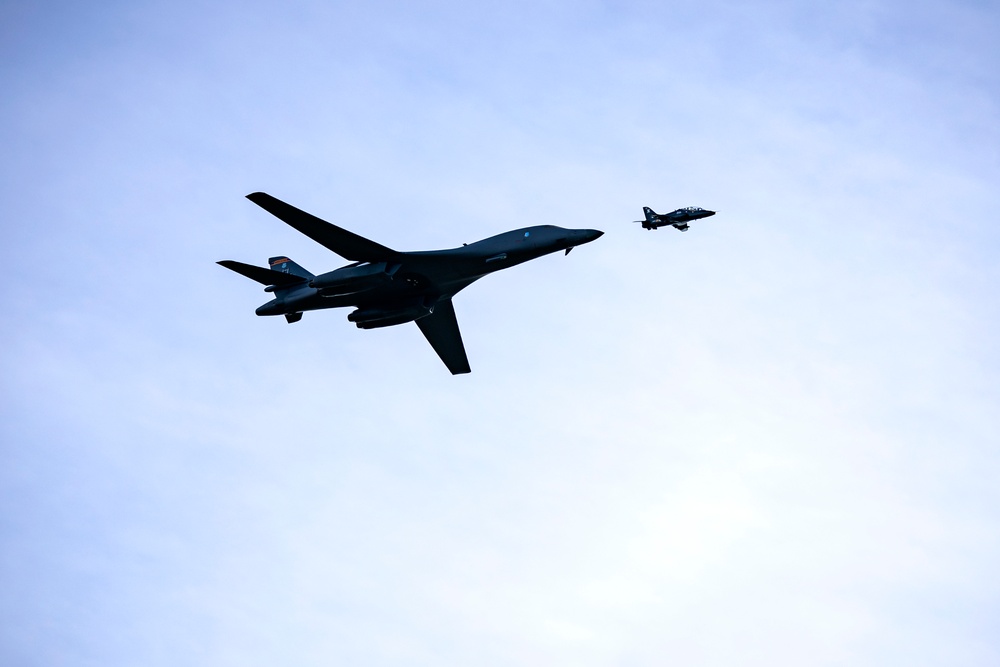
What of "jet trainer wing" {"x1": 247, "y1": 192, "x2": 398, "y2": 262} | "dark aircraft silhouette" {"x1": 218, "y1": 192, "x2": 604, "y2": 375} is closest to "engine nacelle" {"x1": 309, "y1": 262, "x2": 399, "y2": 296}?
"dark aircraft silhouette" {"x1": 218, "y1": 192, "x2": 604, "y2": 375}

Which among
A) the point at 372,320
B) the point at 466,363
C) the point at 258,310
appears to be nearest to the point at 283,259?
the point at 258,310

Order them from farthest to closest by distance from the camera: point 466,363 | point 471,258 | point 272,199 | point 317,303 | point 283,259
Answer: point 466,363, point 283,259, point 317,303, point 471,258, point 272,199

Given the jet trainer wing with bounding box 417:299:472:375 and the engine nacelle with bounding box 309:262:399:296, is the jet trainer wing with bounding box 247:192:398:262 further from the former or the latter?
the jet trainer wing with bounding box 417:299:472:375

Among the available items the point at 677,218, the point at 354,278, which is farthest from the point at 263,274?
the point at 677,218

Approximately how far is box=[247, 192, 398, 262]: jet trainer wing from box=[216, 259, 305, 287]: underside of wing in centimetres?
486

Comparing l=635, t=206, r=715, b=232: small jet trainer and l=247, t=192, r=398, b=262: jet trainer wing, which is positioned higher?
l=635, t=206, r=715, b=232: small jet trainer

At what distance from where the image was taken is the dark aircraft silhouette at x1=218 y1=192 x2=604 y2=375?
4762 cm

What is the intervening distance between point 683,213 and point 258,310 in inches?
1043

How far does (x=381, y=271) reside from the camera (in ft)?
163

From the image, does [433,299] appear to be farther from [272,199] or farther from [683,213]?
[683,213]

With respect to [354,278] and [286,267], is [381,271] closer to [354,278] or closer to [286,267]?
[354,278]

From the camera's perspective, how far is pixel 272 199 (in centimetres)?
4550

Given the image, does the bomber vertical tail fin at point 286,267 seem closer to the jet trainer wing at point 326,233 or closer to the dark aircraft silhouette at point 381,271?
the dark aircraft silhouette at point 381,271

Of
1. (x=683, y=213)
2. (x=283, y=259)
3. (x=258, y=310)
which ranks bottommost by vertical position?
A: (x=258, y=310)
